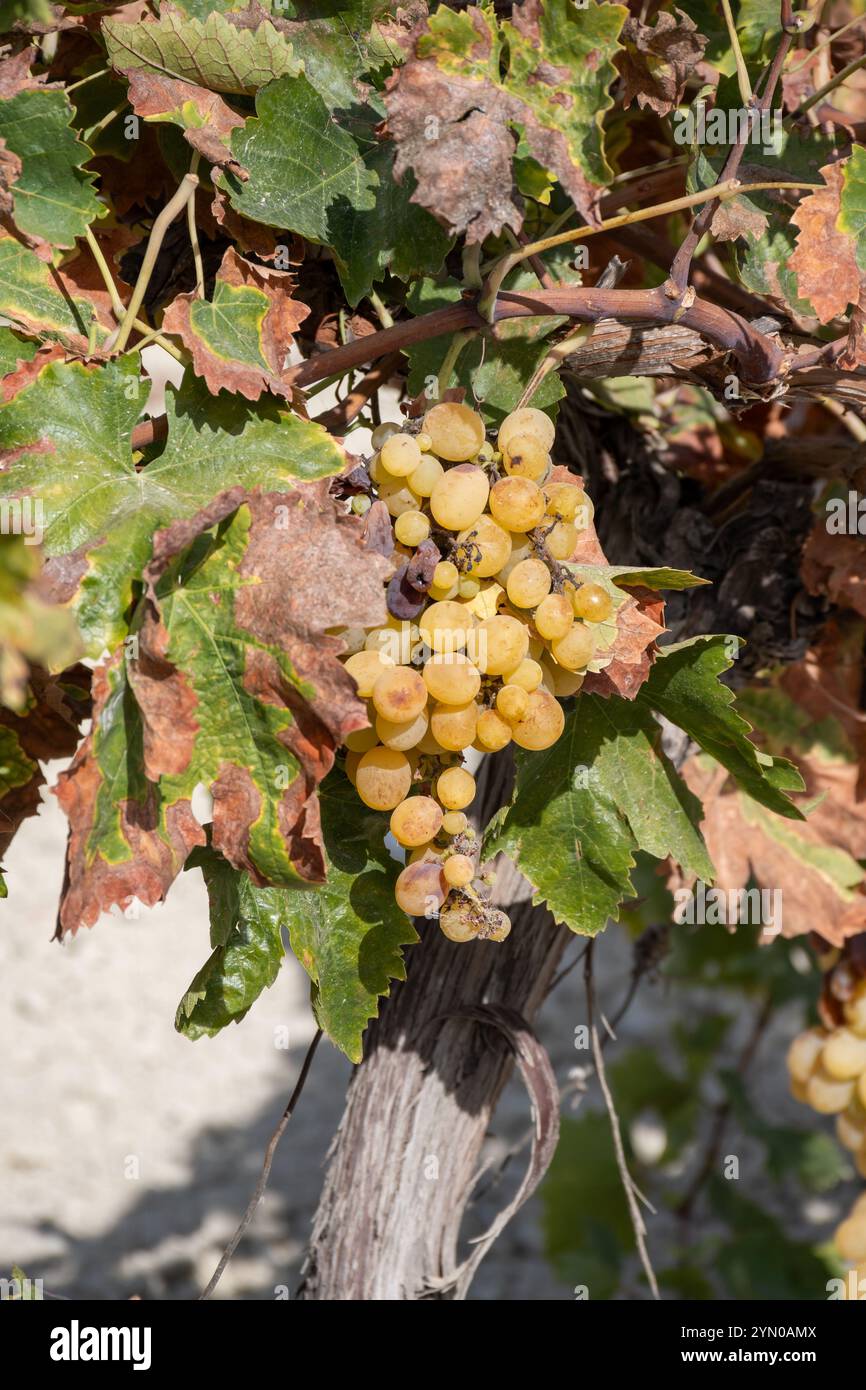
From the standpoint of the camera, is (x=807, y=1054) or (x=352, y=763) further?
(x=807, y=1054)

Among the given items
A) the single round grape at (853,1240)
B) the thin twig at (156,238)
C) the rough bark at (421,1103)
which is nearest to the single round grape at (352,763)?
the thin twig at (156,238)

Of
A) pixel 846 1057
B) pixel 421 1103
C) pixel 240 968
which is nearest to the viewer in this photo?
pixel 240 968

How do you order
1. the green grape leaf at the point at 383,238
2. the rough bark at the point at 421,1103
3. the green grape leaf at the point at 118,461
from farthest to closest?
the rough bark at the point at 421,1103 < the green grape leaf at the point at 383,238 < the green grape leaf at the point at 118,461

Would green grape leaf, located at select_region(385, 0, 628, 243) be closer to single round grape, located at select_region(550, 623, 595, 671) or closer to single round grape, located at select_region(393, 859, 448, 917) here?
single round grape, located at select_region(550, 623, 595, 671)

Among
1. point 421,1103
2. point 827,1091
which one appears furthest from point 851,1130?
point 421,1103

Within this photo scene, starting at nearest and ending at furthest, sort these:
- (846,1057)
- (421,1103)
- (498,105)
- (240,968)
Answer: (498,105) → (240,968) → (421,1103) → (846,1057)

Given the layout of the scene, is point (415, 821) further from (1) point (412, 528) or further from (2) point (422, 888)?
(1) point (412, 528)

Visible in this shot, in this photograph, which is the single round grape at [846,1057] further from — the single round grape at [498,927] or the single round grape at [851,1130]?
the single round grape at [498,927]
